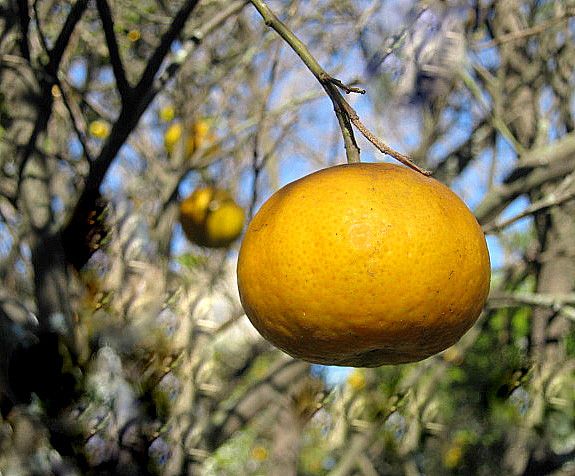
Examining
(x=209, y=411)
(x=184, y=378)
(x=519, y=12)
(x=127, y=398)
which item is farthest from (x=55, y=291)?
(x=519, y=12)

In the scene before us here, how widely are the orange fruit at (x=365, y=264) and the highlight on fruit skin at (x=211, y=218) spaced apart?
1643mm

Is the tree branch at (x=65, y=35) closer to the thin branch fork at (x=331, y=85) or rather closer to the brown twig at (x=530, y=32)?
the thin branch fork at (x=331, y=85)

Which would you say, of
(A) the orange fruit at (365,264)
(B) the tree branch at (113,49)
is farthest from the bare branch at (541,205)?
(B) the tree branch at (113,49)

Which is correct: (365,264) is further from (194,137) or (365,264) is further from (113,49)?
(194,137)

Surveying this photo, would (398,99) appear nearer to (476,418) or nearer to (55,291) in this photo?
(55,291)

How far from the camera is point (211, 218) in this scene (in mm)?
2551

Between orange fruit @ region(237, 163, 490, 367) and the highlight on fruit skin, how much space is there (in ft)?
5.39

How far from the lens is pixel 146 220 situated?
7.68 feet

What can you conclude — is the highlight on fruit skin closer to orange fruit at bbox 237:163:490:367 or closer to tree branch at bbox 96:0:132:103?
tree branch at bbox 96:0:132:103

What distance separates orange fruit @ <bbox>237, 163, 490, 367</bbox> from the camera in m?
0.83

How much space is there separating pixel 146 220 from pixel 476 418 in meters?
2.23

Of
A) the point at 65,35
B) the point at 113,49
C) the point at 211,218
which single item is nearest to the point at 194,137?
the point at 211,218

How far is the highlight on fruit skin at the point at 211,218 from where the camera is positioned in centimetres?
254

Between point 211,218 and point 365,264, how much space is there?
1.77 meters
